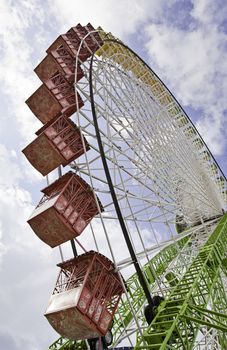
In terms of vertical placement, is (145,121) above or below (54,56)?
below

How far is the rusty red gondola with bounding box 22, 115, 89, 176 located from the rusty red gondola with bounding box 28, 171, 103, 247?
84 cm

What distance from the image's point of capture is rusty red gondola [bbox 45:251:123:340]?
11844 mm

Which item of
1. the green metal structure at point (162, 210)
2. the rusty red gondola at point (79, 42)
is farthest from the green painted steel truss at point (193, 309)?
the rusty red gondola at point (79, 42)

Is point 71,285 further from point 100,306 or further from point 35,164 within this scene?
point 35,164

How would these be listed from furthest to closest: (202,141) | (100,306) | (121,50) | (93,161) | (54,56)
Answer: (202,141) → (121,50) → (54,56) → (93,161) → (100,306)

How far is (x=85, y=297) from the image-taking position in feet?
40.4

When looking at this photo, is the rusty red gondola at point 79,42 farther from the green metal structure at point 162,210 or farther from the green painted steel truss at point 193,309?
the green painted steel truss at point 193,309

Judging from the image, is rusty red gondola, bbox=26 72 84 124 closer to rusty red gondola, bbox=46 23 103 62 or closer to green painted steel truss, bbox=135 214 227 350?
rusty red gondola, bbox=46 23 103 62

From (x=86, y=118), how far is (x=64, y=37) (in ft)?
20.3

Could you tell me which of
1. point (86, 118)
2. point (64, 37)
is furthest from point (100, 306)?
point (64, 37)

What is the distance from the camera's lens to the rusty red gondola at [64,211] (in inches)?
530

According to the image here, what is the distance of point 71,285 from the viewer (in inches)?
524

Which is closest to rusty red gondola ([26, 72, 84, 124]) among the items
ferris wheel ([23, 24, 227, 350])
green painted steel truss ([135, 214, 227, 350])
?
ferris wheel ([23, 24, 227, 350])

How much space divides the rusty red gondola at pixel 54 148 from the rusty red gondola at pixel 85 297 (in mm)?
4238
